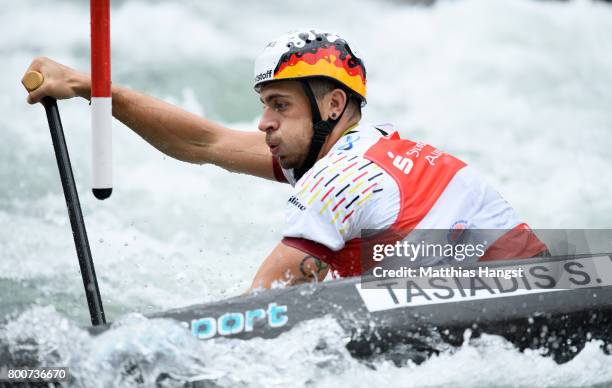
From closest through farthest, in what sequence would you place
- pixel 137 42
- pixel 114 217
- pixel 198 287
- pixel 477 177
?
1. pixel 477 177
2. pixel 198 287
3. pixel 114 217
4. pixel 137 42

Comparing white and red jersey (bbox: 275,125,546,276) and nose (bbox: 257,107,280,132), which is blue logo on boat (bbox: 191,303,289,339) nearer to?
white and red jersey (bbox: 275,125,546,276)

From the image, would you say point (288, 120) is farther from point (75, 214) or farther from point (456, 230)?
point (75, 214)

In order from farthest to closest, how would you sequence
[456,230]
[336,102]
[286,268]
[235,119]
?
1. [235,119]
2. [336,102]
3. [456,230]
4. [286,268]

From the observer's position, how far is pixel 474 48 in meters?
9.84

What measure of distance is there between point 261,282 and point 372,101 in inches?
262

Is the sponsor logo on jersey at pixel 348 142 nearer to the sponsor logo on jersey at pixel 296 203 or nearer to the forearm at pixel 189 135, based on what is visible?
the sponsor logo on jersey at pixel 296 203

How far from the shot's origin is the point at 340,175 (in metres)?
2.84

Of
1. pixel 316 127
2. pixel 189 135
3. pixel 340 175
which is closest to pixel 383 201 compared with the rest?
pixel 340 175

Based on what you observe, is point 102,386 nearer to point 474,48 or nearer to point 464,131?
point 464,131

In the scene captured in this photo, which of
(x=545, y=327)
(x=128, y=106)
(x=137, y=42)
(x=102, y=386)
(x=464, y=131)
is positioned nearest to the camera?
(x=102, y=386)

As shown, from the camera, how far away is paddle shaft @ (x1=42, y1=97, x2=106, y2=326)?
3.31 m

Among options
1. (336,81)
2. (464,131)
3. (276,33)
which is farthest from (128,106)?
(276,33)

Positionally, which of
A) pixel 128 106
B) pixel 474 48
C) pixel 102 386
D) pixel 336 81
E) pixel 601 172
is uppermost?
pixel 474 48

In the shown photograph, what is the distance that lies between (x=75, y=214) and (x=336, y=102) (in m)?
1.00
